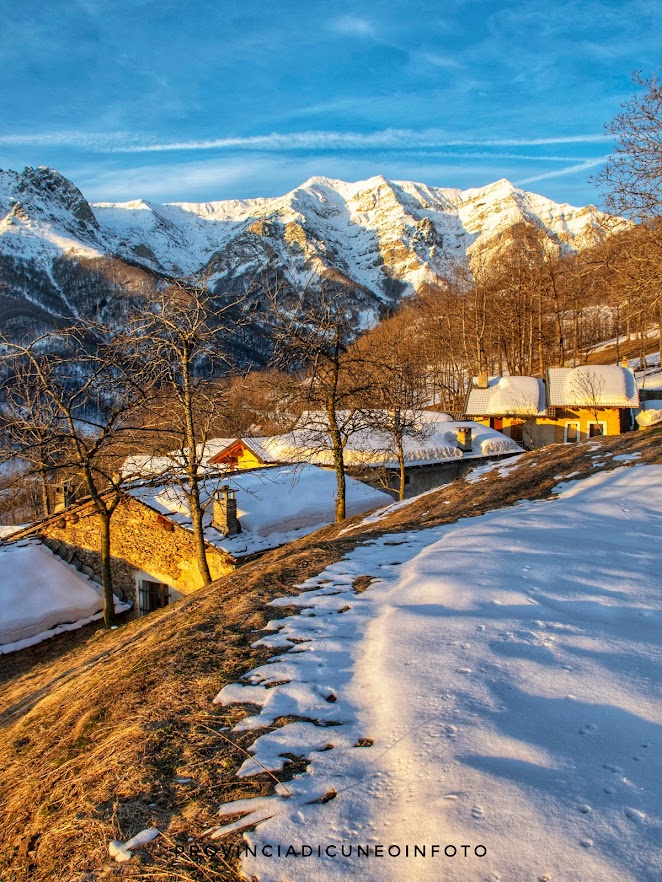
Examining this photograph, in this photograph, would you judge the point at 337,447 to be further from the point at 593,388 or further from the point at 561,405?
the point at 593,388

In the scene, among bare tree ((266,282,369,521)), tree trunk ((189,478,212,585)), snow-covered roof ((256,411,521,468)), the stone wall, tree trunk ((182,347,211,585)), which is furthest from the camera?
snow-covered roof ((256,411,521,468))

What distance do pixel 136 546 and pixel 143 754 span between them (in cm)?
1455

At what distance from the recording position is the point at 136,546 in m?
16.9

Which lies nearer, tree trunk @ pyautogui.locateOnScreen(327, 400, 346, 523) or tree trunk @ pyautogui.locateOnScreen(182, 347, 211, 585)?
tree trunk @ pyautogui.locateOnScreen(182, 347, 211, 585)

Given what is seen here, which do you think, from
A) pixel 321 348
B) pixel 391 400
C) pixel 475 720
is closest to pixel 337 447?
pixel 321 348

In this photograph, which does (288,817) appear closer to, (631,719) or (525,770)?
(525,770)

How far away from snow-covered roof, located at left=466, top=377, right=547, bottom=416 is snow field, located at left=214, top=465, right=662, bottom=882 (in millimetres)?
29175

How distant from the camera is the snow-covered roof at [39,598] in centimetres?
1493

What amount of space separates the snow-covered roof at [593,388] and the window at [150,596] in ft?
82.2

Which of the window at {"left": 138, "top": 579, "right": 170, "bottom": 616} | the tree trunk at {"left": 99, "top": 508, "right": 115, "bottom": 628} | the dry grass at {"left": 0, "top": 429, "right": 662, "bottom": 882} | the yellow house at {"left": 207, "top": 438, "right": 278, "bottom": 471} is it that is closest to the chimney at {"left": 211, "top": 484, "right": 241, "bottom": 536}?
the window at {"left": 138, "top": 579, "right": 170, "bottom": 616}

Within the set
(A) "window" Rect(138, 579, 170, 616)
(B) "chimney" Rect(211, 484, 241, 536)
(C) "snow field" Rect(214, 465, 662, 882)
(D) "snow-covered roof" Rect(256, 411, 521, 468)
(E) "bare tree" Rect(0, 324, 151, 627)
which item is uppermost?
(E) "bare tree" Rect(0, 324, 151, 627)

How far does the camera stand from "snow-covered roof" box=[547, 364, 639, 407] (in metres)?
31.0

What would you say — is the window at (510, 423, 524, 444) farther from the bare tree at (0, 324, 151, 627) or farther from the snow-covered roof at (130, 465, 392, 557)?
the bare tree at (0, 324, 151, 627)

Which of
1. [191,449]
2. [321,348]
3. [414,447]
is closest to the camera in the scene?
[191,449]
